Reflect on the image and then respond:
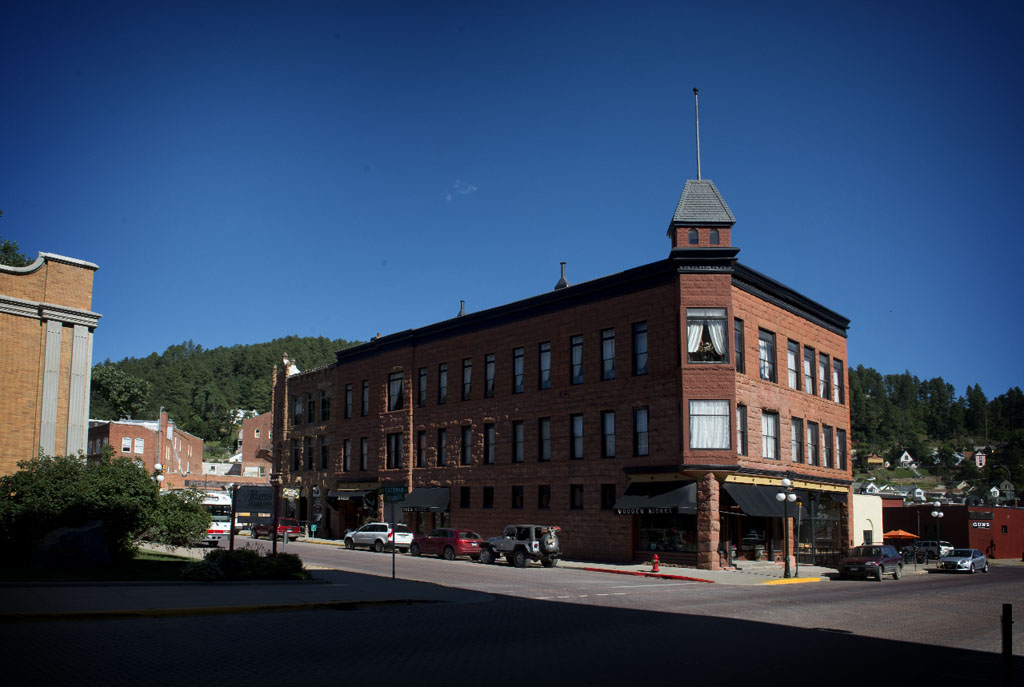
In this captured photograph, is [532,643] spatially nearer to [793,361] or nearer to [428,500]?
[793,361]

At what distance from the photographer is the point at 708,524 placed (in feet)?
119

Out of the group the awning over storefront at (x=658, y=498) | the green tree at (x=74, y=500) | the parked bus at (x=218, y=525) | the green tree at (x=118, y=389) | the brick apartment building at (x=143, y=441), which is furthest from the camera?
the brick apartment building at (x=143, y=441)

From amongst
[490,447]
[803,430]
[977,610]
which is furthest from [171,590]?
[803,430]

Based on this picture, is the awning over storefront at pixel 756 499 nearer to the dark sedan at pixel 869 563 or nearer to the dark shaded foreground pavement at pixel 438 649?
the dark sedan at pixel 869 563

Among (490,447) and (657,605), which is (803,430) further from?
(657,605)

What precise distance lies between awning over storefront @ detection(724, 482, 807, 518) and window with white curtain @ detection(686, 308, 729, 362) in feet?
18.1

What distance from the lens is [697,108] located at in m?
43.1

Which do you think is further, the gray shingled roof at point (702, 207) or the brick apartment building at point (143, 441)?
the brick apartment building at point (143, 441)

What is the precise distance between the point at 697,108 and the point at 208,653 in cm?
3682

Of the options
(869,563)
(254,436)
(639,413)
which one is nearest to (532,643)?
(869,563)

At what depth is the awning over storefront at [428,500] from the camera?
4900cm

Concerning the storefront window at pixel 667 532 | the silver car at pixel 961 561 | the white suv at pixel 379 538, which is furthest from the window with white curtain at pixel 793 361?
the white suv at pixel 379 538

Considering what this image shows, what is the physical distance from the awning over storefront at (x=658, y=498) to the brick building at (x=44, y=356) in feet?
72.1

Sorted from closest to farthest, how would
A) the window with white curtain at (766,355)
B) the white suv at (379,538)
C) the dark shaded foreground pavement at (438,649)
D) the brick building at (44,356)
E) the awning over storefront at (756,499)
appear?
the dark shaded foreground pavement at (438,649) → the brick building at (44,356) → the awning over storefront at (756,499) → the window with white curtain at (766,355) → the white suv at (379,538)
